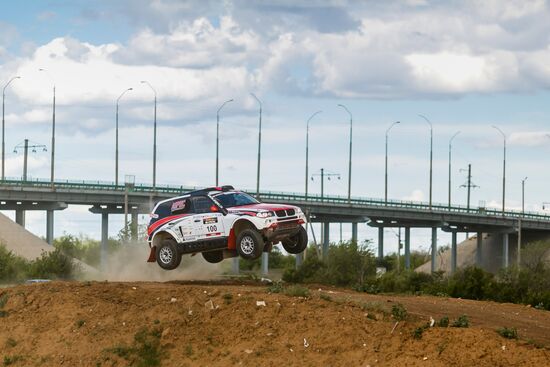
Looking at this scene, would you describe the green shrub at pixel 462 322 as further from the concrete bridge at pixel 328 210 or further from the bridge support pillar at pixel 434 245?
the bridge support pillar at pixel 434 245

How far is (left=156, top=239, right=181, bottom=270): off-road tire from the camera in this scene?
141 feet

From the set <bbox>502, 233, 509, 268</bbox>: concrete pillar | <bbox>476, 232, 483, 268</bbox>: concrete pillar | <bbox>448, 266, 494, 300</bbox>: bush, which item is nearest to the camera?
<bbox>448, 266, 494, 300</bbox>: bush

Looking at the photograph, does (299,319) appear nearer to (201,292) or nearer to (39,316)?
(201,292)

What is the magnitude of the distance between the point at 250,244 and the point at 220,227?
131 cm

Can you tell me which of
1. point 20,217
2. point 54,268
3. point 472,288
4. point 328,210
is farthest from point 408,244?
point 472,288

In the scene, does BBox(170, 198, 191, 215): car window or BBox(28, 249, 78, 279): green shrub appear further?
BBox(28, 249, 78, 279): green shrub

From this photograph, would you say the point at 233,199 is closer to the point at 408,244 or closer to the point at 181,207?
the point at 181,207

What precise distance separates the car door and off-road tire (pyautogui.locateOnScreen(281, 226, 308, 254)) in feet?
8.49

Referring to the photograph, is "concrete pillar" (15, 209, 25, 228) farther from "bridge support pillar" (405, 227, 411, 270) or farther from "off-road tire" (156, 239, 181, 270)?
"off-road tire" (156, 239, 181, 270)

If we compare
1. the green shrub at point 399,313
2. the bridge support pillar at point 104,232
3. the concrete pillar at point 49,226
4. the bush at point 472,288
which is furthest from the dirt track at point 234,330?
the concrete pillar at point 49,226

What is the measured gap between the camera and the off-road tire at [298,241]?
43906 millimetres

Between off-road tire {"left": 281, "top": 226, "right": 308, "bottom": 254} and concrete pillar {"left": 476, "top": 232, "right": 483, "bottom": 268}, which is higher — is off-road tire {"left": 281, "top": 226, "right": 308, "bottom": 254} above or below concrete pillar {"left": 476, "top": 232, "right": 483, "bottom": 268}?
above

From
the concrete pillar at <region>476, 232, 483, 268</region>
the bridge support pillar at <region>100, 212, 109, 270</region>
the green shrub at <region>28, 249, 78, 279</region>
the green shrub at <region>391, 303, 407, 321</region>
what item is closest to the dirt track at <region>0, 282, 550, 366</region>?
the green shrub at <region>391, 303, 407, 321</region>

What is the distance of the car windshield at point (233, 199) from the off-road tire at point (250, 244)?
52.5 inches
